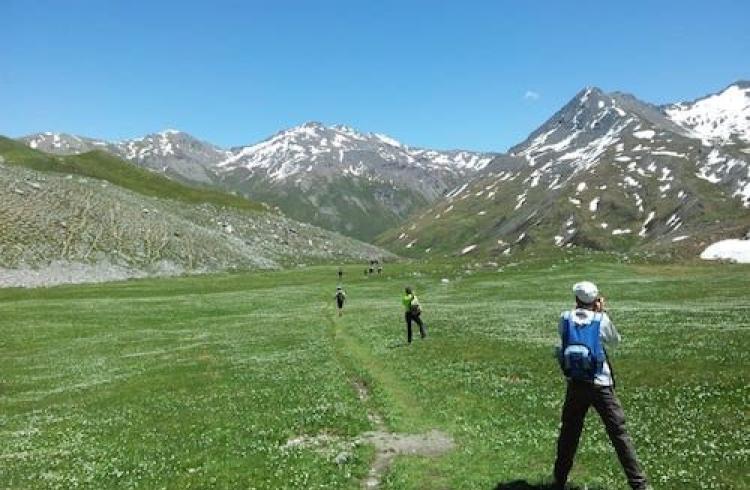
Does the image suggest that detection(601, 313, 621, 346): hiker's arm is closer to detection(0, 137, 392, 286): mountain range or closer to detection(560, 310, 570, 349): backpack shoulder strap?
detection(560, 310, 570, 349): backpack shoulder strap

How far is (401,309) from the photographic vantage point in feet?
234

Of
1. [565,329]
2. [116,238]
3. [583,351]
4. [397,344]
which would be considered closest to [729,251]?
[397,344]

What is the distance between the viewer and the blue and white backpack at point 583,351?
52.7 ft

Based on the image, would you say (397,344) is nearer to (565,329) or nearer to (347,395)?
(347,395)

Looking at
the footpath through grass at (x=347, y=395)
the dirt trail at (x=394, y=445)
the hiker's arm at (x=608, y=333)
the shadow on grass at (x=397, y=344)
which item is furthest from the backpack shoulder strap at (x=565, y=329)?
the shadow on grass at (x=397, y=344)

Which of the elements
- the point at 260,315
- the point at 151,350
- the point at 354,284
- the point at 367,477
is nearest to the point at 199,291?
the point at 354,284

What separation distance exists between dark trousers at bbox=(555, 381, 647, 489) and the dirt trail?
5.37 m

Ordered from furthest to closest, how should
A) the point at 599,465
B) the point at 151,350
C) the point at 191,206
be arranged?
the point at 191,206 → the point at 151,350 → the point at 599,465

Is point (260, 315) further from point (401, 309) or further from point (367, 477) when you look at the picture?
point (367, 477)

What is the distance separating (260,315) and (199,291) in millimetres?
33605

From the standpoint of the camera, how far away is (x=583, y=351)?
52.7 ft

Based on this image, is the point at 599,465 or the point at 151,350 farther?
the point at 151,350

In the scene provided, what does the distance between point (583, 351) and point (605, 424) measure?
1.88 m

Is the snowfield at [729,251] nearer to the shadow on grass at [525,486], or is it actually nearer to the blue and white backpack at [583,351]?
the shadow on grass at [525,486]
